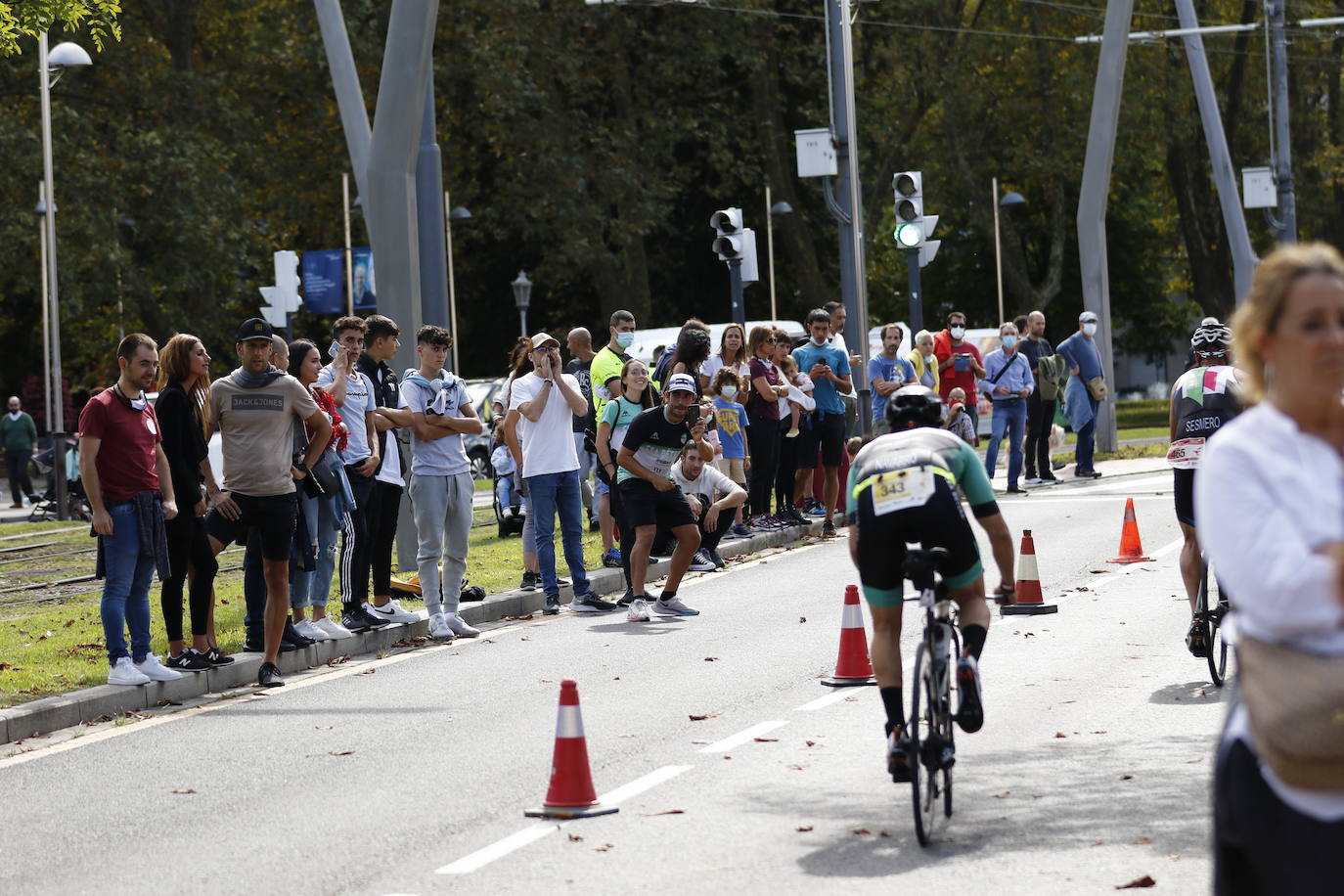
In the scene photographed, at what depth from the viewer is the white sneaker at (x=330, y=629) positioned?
12.5m

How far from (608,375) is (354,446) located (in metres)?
3.70

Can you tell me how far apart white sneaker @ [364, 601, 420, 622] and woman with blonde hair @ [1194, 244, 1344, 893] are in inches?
399

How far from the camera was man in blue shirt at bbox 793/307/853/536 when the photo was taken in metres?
19.5

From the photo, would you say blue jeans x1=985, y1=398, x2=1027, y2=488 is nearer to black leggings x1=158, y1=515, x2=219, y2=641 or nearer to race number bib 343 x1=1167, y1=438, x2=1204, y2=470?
race number bib 343 x1=1167, y1=438, x2=1204, y2=470

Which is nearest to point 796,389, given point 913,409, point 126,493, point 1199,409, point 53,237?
point 1199,409

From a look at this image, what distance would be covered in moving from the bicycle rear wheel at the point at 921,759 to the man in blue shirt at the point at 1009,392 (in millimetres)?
16128

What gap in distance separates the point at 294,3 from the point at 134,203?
541 cm

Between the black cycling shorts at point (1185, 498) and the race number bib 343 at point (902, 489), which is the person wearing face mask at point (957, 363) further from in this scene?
the race number bib 343 at point (902, 489)

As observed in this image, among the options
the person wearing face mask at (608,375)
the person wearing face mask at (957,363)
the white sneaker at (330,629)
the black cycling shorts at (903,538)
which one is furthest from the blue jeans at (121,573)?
the person wearing face mask at (957,363)

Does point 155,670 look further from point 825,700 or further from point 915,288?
point 915,288

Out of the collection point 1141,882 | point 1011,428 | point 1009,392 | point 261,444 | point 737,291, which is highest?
point 737,291

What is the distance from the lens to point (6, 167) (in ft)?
127

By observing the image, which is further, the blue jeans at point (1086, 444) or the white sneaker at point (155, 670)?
the blue jeans at point (1086, 444)

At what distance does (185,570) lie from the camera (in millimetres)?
11305
